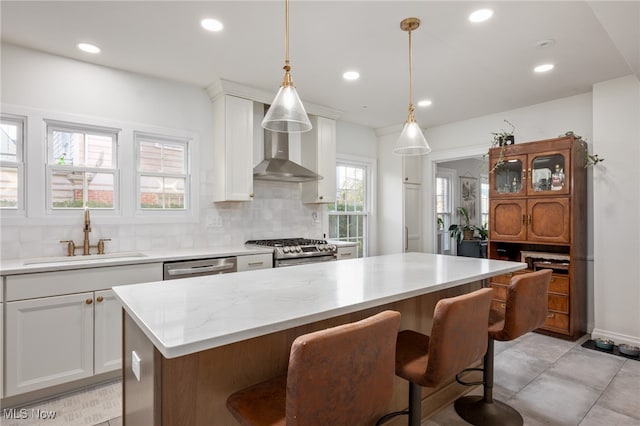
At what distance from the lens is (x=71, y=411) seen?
2248 millimetres

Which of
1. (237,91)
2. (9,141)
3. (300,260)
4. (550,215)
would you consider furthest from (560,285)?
(9,141)

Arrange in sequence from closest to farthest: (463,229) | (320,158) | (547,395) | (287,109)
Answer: (287,109)
(547,395)
(320,158)
(463,229)

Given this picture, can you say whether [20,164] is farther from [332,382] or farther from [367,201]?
[367,201]

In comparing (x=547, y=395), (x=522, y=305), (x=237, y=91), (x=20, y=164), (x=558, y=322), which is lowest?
(x=547, y=395)

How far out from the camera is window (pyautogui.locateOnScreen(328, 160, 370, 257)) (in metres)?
5.07

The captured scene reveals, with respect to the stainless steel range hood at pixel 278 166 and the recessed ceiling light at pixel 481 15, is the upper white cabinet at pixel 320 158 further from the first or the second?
the recessed ceiling light at pixel 481 15

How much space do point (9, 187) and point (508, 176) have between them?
4.98 m

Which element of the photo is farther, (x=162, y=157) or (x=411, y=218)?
(x=411, y=218)

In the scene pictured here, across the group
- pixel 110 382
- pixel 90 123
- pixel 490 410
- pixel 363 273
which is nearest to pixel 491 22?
pixel 363 273

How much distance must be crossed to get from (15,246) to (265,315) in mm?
2760

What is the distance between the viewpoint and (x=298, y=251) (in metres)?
3.58

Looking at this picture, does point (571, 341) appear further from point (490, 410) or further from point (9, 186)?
point (9, 186)

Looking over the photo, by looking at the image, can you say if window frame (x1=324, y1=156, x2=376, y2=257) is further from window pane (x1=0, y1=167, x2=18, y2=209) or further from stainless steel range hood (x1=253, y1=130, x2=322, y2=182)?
window pane (x1=0, y1=167, x2=18, y2=209)

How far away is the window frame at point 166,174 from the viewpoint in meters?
3.36
